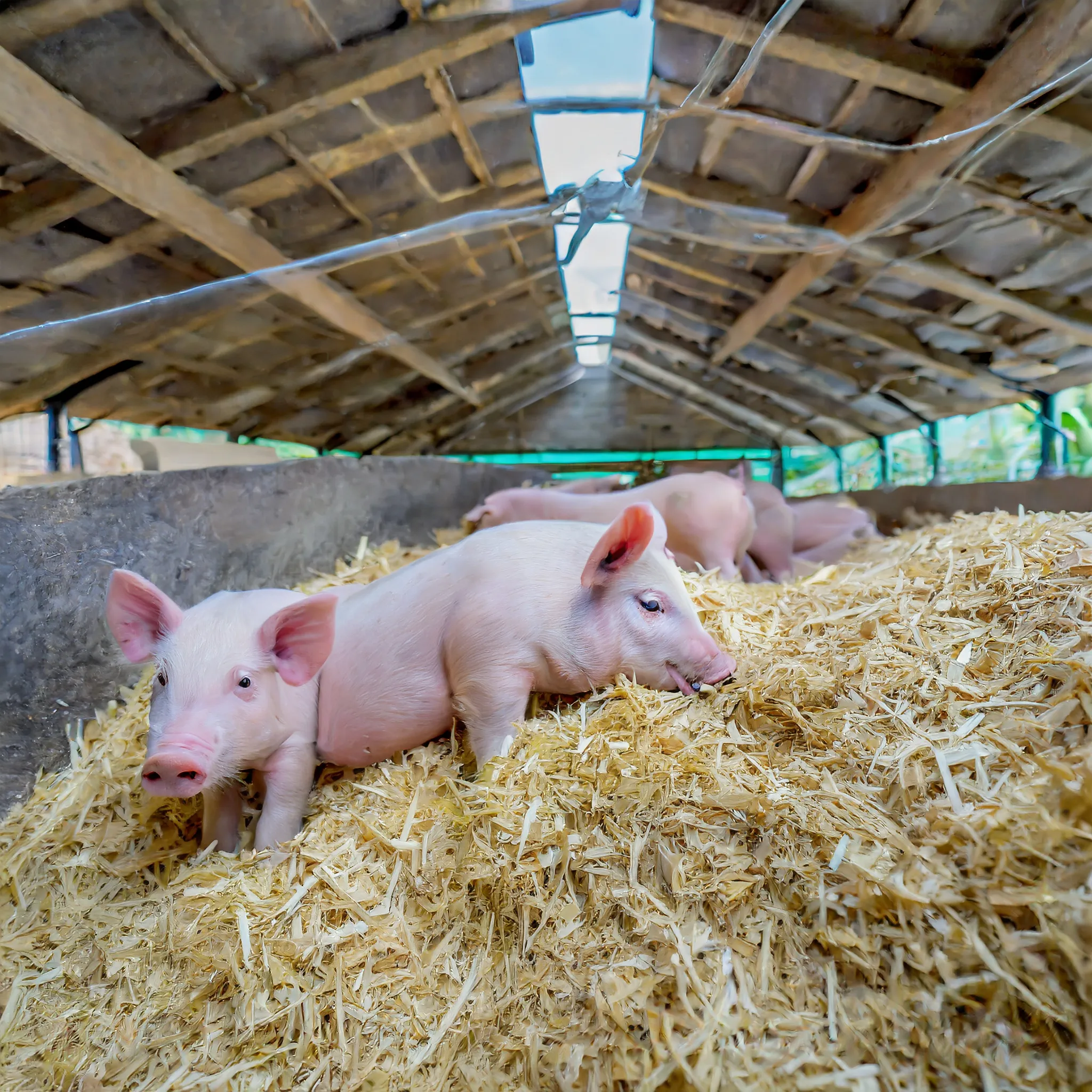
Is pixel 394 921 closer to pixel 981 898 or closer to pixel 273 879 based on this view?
pixel 273 879

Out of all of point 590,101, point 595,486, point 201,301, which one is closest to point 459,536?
point 595,486

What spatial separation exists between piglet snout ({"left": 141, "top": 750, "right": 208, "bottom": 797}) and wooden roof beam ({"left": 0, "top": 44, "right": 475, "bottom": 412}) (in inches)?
56.5

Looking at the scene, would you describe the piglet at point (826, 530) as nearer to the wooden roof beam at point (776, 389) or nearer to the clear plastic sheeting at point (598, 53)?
the wooden roof beam at point (776, 389)

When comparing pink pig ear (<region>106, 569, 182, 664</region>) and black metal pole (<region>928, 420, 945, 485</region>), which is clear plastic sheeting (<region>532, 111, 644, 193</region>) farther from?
black metal pole (<region>928, 420, 945, 485</region>)

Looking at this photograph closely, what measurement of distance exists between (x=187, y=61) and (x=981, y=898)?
3.16 metres

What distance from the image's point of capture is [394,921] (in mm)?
1230

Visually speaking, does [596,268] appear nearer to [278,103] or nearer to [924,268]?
[924,268]

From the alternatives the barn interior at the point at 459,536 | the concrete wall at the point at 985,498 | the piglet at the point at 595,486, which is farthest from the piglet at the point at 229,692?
the concrete wall at the point at 985,498

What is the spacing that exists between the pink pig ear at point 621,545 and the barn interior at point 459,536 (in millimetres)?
307

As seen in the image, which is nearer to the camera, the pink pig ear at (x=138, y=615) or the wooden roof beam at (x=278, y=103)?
the pink pig ear at (x=138, y=615)

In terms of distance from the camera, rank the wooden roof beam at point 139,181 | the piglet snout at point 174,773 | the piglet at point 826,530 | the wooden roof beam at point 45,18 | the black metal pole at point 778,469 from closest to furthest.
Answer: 1. the piglet snout at point 174,773
2. the wooden roof beam at point 45,18
3. the wooden roof beam at point 139,181
4. the piglet at point 826,530
5. the black metal pole at point 778,469

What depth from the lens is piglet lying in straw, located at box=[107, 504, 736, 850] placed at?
4.69 feet

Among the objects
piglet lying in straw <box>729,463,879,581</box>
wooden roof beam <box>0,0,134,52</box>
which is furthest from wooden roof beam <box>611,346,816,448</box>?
wooden roof beam <box>0,0,134,52</box>

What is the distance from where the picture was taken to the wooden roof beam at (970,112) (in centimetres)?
202
